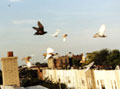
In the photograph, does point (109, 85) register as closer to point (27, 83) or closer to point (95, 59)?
point (27, 83)

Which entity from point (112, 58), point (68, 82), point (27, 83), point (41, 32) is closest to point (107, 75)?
point (27, 83)

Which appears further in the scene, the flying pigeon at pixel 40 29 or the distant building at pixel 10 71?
the distant building at pixel 10 71

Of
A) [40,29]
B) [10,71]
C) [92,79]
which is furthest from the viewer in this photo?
[92,79]

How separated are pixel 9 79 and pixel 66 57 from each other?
295 ft

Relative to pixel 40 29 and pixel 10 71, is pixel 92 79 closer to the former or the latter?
pixel 10 71

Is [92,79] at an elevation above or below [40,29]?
below

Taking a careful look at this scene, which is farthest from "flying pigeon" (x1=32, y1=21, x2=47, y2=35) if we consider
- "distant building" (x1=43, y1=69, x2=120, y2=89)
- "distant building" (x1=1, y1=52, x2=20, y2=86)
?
"distant building" (x1=43, y1=69, x2=120, y2=89)

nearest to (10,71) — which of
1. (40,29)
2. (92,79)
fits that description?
(92,79)

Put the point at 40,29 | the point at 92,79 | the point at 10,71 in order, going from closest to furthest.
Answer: the point at 40,29
the point at 10,71
the point at 92,79

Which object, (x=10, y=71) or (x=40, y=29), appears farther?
(x=10, y=71)

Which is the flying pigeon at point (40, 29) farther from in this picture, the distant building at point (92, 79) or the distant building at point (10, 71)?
the distant building at point (92, 79)

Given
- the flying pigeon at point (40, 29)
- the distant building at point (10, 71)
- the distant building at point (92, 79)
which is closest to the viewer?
the flying pigeon at point (40, 29)

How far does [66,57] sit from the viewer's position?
11406 cm

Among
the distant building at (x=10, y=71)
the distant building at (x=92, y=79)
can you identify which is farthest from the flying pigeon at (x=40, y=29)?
the distant building at (x=92, y=79)
